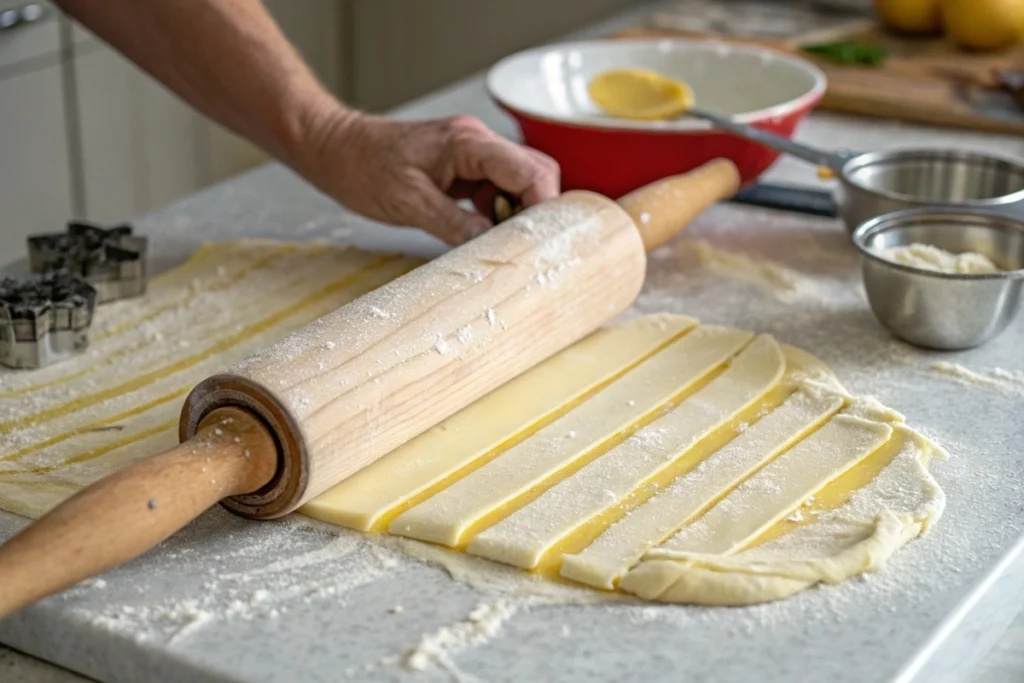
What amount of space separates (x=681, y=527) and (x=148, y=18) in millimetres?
941

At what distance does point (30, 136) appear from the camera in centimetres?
300

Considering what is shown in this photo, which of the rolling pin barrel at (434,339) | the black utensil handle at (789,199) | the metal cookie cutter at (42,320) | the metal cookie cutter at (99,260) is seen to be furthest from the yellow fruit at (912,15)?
the metal cookie cutter at (42,320)

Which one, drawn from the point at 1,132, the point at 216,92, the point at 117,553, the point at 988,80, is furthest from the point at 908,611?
the point at 1,132

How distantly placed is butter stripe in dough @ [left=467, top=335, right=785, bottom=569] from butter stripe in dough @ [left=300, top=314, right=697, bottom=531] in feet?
0.29

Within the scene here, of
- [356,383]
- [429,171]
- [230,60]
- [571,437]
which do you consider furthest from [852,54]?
[356,383]

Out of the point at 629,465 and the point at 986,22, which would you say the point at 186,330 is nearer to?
the point at 629,465

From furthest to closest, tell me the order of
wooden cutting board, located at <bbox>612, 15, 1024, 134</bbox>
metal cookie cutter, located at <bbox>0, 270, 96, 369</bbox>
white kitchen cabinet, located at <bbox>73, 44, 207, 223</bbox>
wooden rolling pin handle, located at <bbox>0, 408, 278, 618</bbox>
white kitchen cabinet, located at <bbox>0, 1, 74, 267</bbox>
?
white kitchen cabinet, located at <bbox>73, 44, 207, 223</bbox> < white kitchen cabinet, located at <bbox>0, 1, 74, 267</bbox> < wooden cutting board, located at <bbox>612, 15, 1024, 134</bbox> < metal cookie cutter, located at <bbox>0, 270, 96, 369</bbox> < wooden rolling pin handle, located at <bbox>0, 408, 278, 618</bbox>

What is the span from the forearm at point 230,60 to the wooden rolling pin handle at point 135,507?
63cm

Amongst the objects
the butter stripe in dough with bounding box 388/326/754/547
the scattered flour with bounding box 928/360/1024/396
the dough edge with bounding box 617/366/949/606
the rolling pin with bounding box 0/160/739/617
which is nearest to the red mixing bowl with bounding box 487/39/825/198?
the rolling pin with bounding box 0/160/739/617

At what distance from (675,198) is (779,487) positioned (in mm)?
511

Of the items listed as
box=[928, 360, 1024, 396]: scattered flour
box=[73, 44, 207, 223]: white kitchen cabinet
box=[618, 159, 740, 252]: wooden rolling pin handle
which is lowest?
box=[73, 44, 207, 223]: white kitchen cabinet

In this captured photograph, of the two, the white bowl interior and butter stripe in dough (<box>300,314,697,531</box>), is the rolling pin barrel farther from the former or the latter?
the white bowl interior

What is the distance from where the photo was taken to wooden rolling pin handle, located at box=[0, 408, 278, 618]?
0.86 metres

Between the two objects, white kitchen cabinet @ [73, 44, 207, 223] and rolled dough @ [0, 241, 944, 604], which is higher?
rolled dough @ [0, 241, 944, 604]
